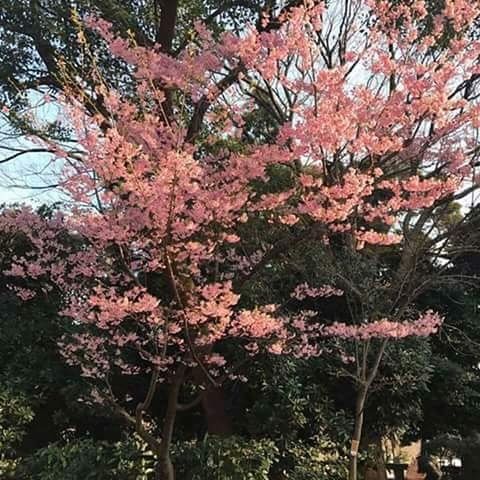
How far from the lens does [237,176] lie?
3.75 metres

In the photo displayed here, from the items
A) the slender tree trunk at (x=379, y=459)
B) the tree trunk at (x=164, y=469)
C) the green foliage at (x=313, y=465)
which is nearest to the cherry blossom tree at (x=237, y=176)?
the tree trunk at (x=164, y=469)

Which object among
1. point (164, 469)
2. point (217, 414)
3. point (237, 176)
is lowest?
point (164, 469)

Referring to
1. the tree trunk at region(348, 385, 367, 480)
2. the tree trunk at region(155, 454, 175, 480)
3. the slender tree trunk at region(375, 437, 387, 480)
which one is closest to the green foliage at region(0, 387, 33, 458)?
the tree trunk at region(155, 454, 175, 480)

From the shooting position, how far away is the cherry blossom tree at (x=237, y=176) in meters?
3.47

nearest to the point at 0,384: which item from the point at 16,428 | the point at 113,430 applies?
the point at 16,428

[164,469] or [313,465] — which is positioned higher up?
[313,465]

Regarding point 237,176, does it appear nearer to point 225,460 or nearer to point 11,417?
point 225,460

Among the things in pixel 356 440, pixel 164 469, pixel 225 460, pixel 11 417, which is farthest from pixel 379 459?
pixel 11 417

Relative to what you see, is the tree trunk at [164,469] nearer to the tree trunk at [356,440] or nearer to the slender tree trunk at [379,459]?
the tree trunk at [356,440]

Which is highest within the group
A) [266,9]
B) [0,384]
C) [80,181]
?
[266,9]

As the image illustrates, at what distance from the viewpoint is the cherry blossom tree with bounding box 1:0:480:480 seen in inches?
137

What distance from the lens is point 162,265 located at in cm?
365

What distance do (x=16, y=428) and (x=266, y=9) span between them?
4.50 meters

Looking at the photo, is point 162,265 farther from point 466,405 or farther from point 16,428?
point 466,405
